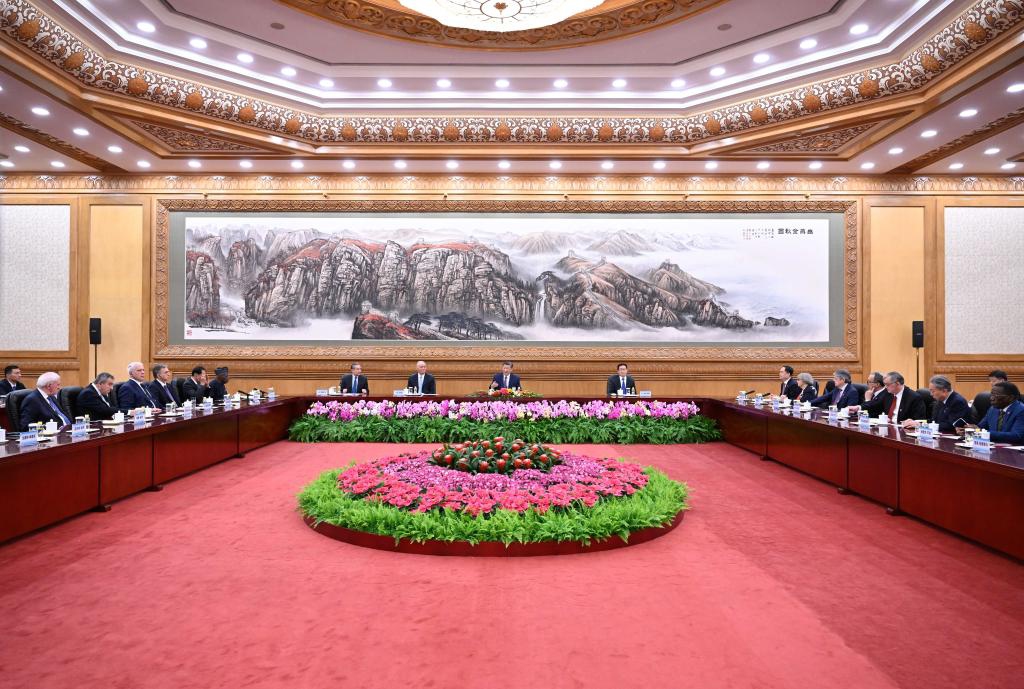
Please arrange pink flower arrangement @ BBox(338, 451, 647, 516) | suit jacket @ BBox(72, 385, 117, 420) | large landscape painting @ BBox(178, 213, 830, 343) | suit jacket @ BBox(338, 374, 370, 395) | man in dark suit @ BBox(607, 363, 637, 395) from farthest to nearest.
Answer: large landscape painting @ BBox(178, 213, 830, 343), suit jacket @ BBox(338, 374, 370, 395), man in dark suit @ BBox(607, 363, 637, 395), suit jacket @ BBox(72, 385, 117, 420), pink flower arrangement @ BBox(338, 451, 647, 516)

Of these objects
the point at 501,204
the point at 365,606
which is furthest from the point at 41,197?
the point at 365,606

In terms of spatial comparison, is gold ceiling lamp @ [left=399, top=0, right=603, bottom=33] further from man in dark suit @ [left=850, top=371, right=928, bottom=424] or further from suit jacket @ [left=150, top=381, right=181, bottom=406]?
suit jacket @ [left=150, top=381, right=181, bottom=406]

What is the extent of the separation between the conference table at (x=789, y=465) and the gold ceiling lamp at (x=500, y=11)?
4.80 m

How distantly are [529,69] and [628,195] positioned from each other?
3487 mm

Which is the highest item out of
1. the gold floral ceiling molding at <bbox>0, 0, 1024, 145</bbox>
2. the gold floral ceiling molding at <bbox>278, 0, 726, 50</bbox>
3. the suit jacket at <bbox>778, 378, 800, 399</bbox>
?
the gold floral ceiling molding at <bbox>278, 0, 726, 50</bbox>

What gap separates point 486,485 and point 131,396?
453 centimetres

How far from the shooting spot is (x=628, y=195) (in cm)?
1080

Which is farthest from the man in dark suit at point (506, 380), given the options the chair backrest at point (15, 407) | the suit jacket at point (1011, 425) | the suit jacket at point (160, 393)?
the suit jacket at point (1011, 425)

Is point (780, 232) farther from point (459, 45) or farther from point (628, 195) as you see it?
point (459, 45)

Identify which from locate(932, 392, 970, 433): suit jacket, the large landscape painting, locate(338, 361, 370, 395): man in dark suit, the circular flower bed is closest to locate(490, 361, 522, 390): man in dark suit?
the large landscape painting

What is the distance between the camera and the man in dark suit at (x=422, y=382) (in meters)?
9.30

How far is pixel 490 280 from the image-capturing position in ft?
35.4

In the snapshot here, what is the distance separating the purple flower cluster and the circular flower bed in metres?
3.01

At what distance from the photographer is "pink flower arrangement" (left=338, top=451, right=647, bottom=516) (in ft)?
13.4
